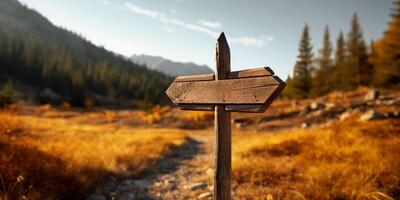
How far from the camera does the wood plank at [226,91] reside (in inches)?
83.1

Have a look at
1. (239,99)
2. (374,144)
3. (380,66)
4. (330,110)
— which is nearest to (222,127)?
(239,99)

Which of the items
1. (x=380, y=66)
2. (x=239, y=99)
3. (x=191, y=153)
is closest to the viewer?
(x=239, y=99)

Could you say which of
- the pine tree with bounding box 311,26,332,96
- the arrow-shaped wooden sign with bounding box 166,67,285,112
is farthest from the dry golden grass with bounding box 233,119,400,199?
the pine tree with bounding box 311,26,332,96

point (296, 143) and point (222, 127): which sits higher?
point (222, 127)

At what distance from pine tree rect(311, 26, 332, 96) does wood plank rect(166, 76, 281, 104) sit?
1649 inches

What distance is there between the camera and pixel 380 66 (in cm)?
2633

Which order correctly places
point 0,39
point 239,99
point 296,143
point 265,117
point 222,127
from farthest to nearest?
point 0,39
point 265,117
point 296,143
point 222,127
point 239,99

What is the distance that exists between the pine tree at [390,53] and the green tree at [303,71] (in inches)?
486

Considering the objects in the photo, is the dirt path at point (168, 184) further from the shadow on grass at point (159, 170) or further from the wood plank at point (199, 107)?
the wood plank at point (199, 107)

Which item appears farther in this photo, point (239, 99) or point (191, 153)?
point (191, 153)

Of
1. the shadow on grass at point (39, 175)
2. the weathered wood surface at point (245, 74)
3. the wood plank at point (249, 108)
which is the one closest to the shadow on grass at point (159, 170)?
the shadow on grass at point (39, 175)

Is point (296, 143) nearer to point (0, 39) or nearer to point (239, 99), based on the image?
point (239, 99)

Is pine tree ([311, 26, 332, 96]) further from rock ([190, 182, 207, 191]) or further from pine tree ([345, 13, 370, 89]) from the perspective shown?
rock ([190, 182, 207, 191])

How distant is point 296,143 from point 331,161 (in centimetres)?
287
